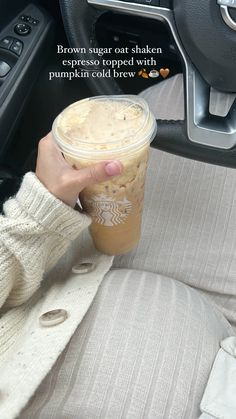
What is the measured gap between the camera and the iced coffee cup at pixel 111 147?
64cm

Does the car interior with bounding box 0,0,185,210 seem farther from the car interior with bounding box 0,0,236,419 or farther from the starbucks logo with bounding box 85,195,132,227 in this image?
the starbucks logo with bounding box 85,195,132,227

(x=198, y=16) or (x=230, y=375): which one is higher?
(x=198, y=16)

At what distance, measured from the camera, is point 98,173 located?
63 centimetres

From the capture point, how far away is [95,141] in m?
0.65

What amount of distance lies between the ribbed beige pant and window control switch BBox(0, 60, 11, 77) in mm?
273

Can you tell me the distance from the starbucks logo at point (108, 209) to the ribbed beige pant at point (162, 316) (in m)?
0.09

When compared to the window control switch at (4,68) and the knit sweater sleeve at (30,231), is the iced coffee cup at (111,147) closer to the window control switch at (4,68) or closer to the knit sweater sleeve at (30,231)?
the knit sweater sleeve at (30,231)

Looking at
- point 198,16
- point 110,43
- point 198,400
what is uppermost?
point 198,16

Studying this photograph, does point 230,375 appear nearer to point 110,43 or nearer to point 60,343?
point 60,343

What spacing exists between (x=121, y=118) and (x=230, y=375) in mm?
320

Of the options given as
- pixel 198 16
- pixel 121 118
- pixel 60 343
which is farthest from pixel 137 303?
pixel 198 16

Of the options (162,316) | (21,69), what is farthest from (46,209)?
(21,69)

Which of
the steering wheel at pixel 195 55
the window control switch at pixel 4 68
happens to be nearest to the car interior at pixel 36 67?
the window control switch at pixel 4 68

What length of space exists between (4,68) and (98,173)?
0.37m
